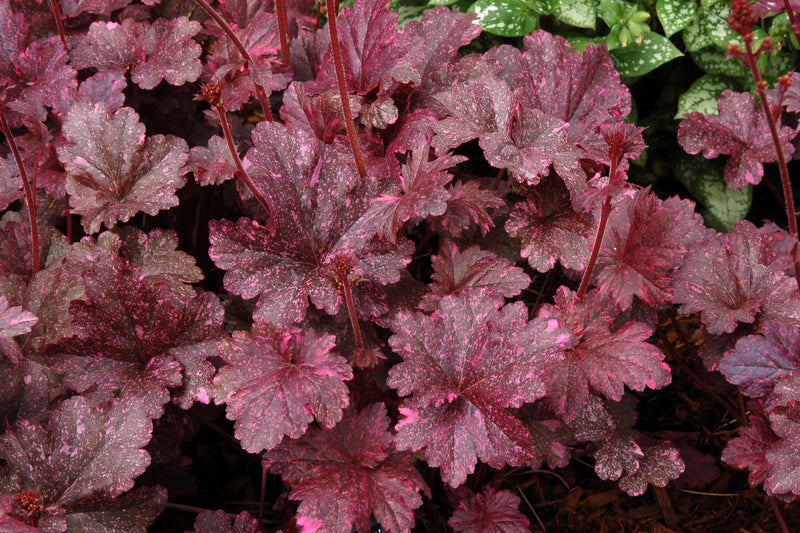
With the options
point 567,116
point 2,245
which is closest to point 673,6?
point 567,116

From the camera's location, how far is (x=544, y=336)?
1352mm

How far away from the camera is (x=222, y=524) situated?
4.82 feet

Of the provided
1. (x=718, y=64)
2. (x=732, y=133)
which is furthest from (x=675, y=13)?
(x=732, y=133)

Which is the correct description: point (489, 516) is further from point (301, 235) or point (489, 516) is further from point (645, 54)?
point (645, 54)

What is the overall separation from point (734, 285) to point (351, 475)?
102 cm

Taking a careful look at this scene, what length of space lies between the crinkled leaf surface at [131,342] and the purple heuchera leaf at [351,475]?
0.25 m

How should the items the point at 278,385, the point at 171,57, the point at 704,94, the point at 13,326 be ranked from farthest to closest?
the point at 704,94
the point at 171,57
the point at 13,326
the point at 278,385

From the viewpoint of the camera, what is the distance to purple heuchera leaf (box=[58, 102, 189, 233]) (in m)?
1.65

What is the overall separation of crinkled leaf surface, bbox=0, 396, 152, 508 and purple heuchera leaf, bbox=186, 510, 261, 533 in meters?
0.24

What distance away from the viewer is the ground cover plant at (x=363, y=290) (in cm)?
131

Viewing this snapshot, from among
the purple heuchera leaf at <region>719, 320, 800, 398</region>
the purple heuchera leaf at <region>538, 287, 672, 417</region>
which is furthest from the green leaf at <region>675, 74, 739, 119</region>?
the purple heuchera leaf at <region>538, 287, 672, 417</region>

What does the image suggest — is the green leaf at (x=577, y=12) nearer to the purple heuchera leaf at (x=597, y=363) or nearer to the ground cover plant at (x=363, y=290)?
the ground cover plant at (x=363, y=290)

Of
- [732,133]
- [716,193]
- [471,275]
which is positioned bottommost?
[716,193]

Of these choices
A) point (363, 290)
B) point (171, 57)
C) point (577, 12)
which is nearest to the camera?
point (363, 290)
